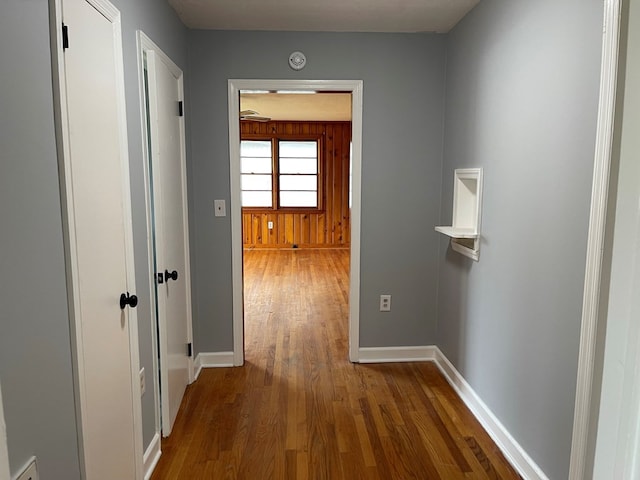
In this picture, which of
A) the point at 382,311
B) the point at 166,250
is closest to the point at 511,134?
the point at 382,311

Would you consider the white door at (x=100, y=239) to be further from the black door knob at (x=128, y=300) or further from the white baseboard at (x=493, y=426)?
the white baseboard at (x=493, y=426)

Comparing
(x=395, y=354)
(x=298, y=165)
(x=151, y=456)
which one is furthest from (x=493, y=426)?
(x=298, y=165)

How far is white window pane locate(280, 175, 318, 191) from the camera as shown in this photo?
8438 mm

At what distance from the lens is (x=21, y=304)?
1.01 meters

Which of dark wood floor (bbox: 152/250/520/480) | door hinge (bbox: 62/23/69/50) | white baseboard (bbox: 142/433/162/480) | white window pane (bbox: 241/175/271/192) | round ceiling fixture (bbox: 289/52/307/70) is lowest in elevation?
dark wood floor (bbox: 152/250/520/480)

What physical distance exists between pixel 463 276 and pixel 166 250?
1.83m

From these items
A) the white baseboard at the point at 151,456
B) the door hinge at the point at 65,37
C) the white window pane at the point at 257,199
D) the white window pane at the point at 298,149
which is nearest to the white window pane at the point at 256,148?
the white window pane at the point at 298,149

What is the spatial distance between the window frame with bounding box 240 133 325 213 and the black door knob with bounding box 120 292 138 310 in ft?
21.5

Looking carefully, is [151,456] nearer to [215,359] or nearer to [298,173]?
[215,359]

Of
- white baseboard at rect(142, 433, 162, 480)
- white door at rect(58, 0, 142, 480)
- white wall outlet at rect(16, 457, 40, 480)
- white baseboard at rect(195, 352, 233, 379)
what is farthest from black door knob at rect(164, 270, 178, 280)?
white wall outlet at rect(16, 457, 40, 480)

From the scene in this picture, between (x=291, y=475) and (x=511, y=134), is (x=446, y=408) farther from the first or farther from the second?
(x=511, y=134)

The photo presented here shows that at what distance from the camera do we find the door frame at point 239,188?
9.84ft

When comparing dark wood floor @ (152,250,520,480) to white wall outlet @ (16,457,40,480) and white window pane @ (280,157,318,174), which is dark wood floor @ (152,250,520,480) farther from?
white window pane @ (280,157,318,174)

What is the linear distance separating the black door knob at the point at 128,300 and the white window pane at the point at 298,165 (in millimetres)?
6838
